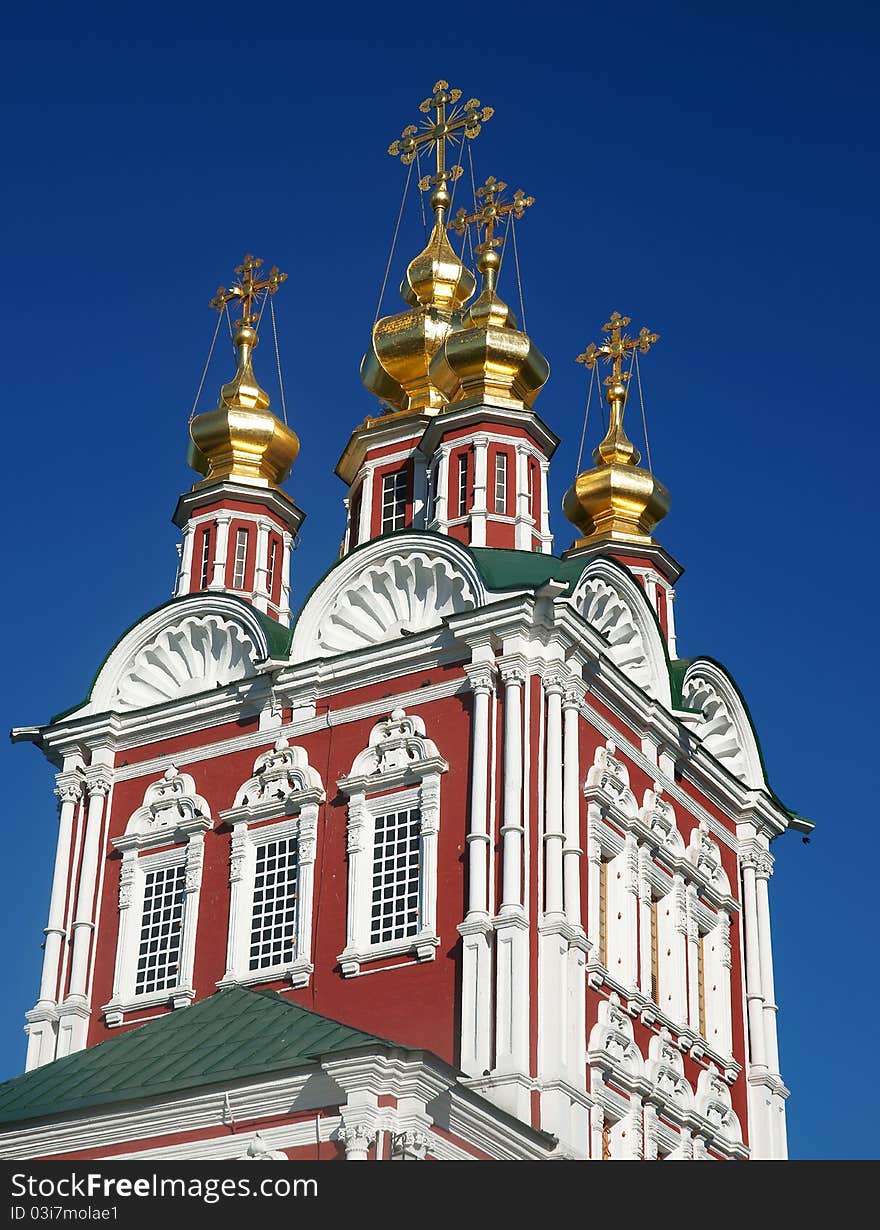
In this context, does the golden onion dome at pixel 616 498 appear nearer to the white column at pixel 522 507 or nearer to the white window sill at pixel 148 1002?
the white column at pixel 522 507

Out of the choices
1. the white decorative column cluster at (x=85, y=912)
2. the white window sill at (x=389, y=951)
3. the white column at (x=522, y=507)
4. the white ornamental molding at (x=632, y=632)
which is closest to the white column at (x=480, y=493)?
the white column at (x=522, y=507)

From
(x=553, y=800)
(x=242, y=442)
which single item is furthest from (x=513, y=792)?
(x=242, y=442)

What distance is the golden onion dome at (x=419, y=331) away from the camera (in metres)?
29.0

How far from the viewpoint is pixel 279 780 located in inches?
972

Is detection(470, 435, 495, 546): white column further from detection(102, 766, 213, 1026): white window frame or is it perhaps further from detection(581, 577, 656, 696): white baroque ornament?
detection(102, 766, 213, 1026): white window frame

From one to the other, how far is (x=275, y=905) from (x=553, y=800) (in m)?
3.10

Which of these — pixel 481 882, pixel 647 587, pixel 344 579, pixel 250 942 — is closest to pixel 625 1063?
pixel 481 882

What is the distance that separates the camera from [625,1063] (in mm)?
22906

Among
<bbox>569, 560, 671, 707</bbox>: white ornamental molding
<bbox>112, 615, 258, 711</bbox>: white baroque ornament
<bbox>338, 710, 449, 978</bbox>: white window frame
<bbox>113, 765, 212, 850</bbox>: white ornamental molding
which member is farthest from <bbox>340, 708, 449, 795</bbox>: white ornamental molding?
<bbox>569, 560, 671, 707</bbox>: white ornamental molding

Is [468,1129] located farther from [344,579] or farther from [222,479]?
[222,479]

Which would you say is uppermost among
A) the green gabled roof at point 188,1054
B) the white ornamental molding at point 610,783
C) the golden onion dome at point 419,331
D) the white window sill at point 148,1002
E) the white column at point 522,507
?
the golden onion dome at point 419,331

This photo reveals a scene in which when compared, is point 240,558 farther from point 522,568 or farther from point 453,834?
point 453,834

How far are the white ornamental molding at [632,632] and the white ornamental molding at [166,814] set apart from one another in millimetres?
4648

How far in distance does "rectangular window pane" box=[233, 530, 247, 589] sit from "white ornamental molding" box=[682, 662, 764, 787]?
537 centimetres
